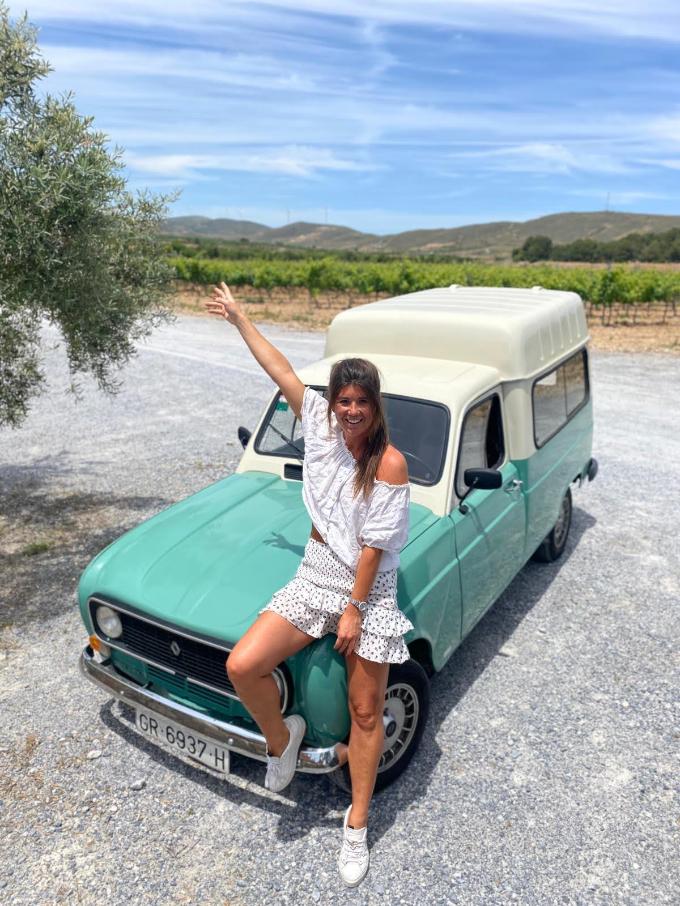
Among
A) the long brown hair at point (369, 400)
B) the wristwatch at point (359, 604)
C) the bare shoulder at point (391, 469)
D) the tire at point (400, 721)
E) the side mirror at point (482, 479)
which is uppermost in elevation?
the long brown hair at point (369, 400)

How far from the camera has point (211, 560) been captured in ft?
12.6

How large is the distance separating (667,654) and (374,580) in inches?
126

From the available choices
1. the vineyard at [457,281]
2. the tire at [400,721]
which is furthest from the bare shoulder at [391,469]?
the vineyard at [457,281]

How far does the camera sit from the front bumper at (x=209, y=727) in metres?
3.26

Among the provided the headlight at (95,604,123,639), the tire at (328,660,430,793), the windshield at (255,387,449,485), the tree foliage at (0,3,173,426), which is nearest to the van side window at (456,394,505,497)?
the windshield at (255,387,449,485)

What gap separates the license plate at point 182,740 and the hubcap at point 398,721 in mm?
857

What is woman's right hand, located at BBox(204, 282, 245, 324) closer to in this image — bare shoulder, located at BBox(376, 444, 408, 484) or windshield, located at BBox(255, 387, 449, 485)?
windshield, located at BBox(255, 387, 449, 485)

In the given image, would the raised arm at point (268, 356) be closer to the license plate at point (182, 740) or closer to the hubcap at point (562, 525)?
the license plate at point (182, 740)

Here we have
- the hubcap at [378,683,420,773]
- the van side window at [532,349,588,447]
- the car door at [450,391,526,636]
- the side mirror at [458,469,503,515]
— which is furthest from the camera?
the van side window at [532,349,588,447]

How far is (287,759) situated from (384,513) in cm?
130

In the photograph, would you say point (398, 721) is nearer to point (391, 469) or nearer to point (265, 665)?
point (265, 665)

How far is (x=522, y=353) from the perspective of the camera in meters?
5.16

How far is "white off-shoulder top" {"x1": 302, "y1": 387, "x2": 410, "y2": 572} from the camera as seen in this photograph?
298 cm

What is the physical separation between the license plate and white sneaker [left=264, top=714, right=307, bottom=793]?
0.98 ft
